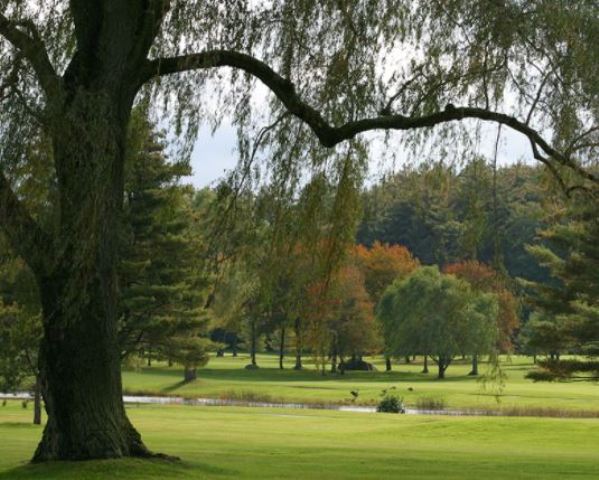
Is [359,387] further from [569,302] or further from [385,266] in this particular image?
[569,302]

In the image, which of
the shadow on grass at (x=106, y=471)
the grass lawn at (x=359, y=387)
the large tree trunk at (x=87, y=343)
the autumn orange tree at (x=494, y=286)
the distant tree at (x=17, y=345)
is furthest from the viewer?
the grass lawn at (x=359, y=387)

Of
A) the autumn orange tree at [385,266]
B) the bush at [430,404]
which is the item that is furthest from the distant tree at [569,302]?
the autumn orange tree at [385,266]

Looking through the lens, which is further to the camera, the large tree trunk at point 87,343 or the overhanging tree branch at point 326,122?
the overhanging tree branch at point 326,122

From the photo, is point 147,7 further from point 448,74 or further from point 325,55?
point 448,74

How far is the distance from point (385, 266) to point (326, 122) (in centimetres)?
5510

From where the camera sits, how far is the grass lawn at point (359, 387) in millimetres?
43531

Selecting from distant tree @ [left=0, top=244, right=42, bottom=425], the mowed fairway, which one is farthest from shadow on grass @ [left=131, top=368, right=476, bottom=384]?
distant tree @ [left=0, top=244, right=42, bottom=425]

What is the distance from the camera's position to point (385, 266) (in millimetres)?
67812

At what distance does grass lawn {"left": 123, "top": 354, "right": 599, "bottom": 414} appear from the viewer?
43.5 metres

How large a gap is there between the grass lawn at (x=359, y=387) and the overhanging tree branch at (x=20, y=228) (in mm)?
28801

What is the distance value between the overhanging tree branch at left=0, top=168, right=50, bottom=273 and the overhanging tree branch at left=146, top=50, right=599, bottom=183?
227cm

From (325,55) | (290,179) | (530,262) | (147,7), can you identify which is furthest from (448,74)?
(530,262)

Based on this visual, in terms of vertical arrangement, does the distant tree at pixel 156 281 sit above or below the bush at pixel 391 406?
above

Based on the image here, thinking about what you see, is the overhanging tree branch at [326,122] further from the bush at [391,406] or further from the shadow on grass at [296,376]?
the shadow on grass at [296,376]
